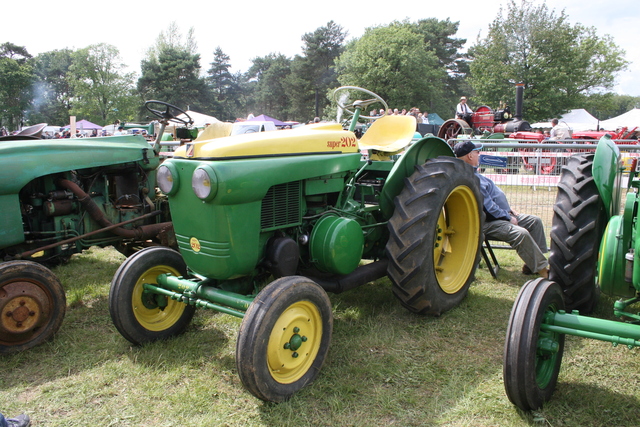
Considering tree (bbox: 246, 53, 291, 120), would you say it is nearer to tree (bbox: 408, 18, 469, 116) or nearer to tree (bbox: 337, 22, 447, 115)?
tree (bbox: 408, 18, 469, 116)

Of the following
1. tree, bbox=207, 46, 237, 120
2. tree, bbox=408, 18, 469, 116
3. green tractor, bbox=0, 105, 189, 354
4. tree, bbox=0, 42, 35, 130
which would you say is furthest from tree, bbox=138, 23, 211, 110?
green tractor, bbox=0, 105, 189, 354

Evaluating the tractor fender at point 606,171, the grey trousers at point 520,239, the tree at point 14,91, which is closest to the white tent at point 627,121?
the grey trousers at point 520,239

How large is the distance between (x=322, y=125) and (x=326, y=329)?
57.9 inches

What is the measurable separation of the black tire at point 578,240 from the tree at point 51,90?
197ft

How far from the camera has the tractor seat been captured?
397 centimetres

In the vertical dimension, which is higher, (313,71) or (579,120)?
(313,71)

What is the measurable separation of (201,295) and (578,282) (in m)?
2.55

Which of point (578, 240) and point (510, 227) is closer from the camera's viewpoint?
point (578, 240)

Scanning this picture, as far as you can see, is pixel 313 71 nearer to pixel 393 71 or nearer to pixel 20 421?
pixel 393 71

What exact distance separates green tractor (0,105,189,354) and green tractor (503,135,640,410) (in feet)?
9.69

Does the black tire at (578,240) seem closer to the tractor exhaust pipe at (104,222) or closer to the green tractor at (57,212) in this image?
the green tractor at (57,212)

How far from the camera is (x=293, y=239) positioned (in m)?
3.06

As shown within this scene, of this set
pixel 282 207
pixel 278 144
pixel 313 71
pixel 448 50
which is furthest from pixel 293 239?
pixel 448 50

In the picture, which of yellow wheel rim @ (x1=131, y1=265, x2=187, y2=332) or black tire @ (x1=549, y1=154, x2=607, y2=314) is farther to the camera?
black tire @ (x1=549, y1=154, x2=607, y2=314)
